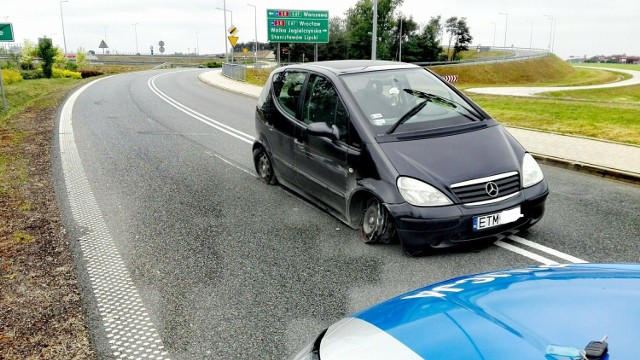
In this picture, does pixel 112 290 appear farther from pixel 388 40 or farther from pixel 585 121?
pixel 388 40

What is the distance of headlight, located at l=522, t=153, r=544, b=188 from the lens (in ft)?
15.7

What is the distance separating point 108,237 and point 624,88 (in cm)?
5031

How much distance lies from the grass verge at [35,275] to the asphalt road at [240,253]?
154 mm

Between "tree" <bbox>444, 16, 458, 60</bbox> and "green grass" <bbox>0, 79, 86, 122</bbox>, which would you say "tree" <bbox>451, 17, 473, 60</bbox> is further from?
"green grass" <bbox>0, 79, 86, 122</bbox>

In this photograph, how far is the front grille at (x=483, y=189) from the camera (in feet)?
14.6

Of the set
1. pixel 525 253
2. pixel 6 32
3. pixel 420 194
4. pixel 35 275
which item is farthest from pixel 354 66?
pixel 6 32

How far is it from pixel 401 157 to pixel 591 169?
480cm

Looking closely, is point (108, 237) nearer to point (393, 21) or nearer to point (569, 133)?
point (569, 133)

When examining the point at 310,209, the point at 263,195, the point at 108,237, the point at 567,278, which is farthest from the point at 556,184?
the point at 108,237

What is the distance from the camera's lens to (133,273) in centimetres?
453

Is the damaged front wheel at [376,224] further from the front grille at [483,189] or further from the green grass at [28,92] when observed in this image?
the green grass at [28,92]

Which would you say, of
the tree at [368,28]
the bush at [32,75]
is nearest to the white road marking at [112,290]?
the bush at [32,75]

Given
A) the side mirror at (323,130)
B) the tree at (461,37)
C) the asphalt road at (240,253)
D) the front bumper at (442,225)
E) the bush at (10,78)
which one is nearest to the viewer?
the asphalt road at (240,253)

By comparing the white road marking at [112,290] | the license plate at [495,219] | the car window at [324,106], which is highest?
the car window at [324,106]
